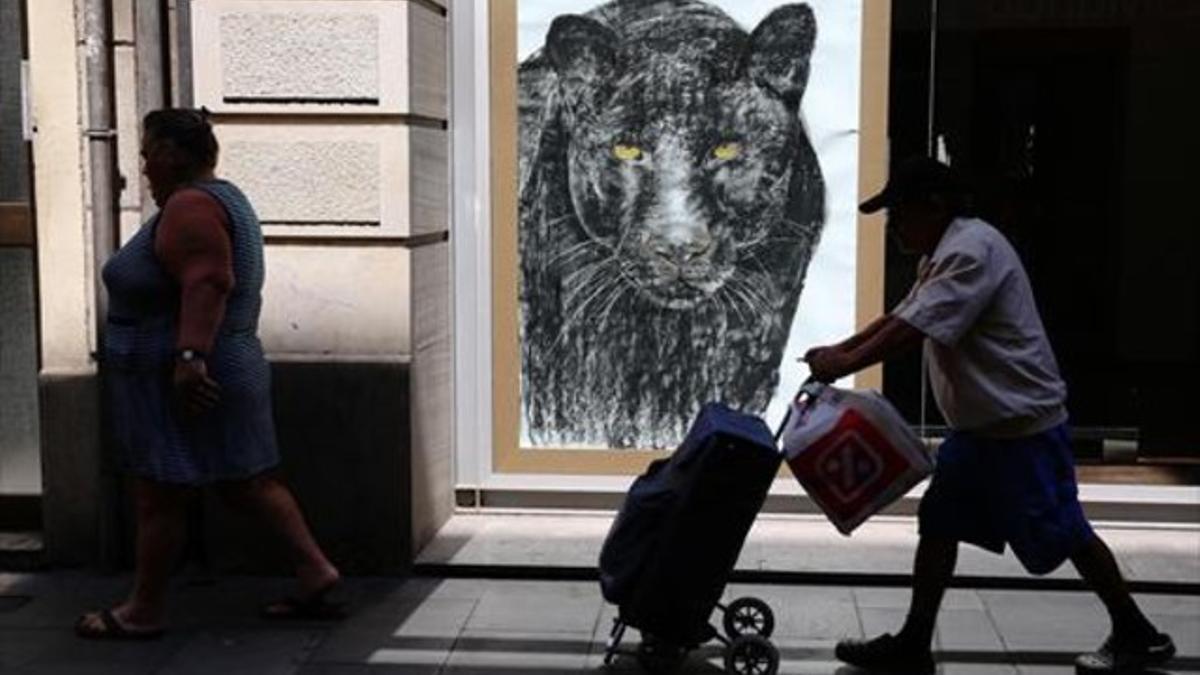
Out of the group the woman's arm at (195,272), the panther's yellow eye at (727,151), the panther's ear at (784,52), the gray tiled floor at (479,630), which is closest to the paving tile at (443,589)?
the gray tiled floor at (479,630)

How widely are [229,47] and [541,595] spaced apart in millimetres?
2346

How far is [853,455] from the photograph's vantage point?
4637 millimetres

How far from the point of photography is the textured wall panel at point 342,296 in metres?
5.87

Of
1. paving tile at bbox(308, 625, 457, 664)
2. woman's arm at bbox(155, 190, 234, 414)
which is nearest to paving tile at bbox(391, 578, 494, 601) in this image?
paving tile at bbox(308, 625, 457, 664)

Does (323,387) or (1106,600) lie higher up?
(323,387)

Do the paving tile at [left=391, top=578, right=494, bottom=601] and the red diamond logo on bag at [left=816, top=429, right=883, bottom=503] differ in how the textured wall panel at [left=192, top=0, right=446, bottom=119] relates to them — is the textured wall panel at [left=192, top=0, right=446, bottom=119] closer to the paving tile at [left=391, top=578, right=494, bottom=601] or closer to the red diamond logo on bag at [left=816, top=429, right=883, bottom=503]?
the paving tile at [left=391, top=578, right=494, bottom=601]

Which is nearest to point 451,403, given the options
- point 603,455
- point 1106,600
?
point 603,455

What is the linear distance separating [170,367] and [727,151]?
2621mm

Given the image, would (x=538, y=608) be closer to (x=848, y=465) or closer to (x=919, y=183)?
(x=848, y=465)

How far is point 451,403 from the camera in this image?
6629 mm

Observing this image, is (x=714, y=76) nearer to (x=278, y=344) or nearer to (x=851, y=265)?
(x=851, y=265)

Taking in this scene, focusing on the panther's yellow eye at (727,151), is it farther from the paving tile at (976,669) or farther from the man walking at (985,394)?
the paving tile at (976,669)

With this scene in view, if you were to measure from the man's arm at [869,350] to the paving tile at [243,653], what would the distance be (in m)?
1.92

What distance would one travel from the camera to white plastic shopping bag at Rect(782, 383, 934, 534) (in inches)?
182
